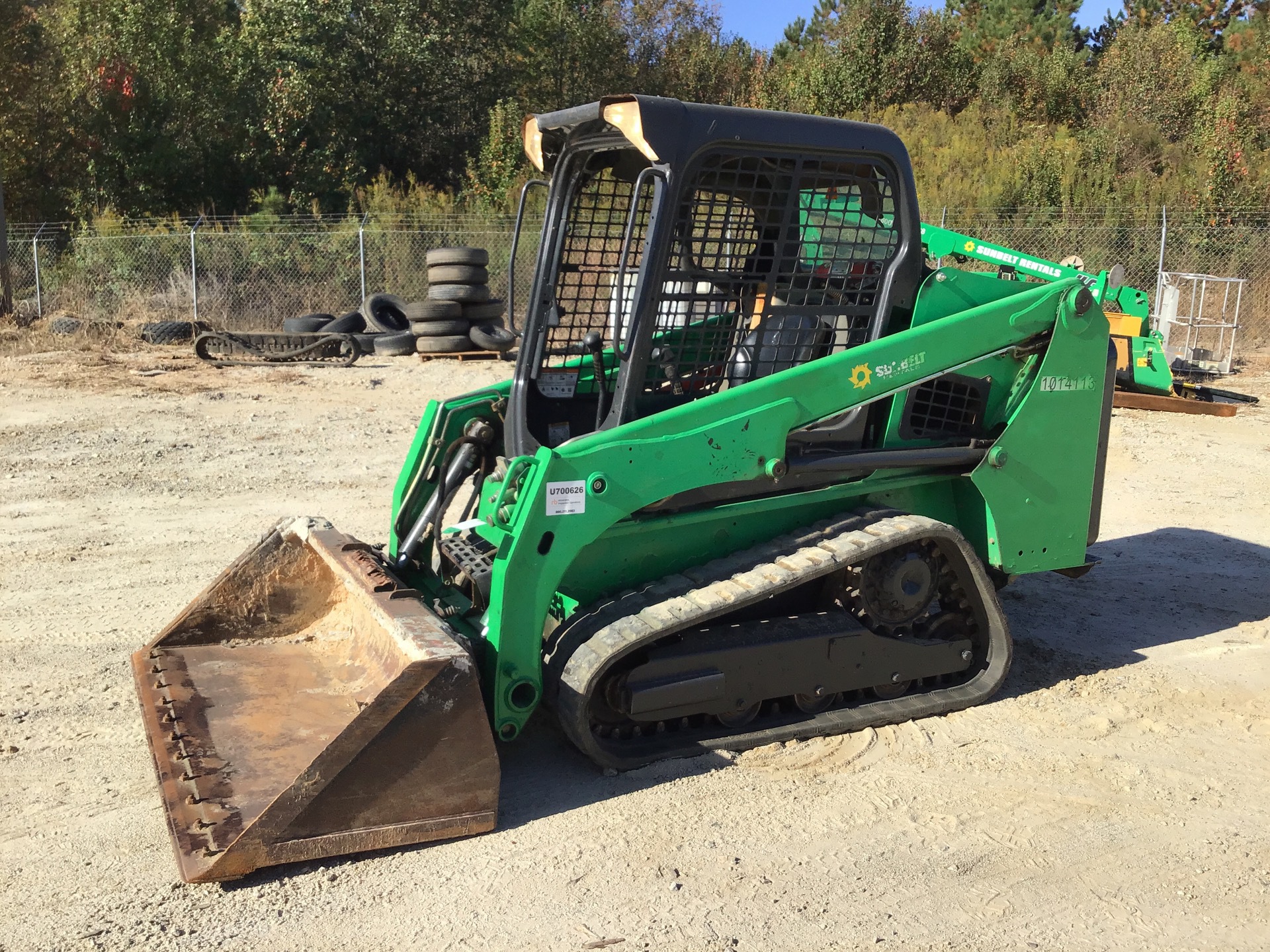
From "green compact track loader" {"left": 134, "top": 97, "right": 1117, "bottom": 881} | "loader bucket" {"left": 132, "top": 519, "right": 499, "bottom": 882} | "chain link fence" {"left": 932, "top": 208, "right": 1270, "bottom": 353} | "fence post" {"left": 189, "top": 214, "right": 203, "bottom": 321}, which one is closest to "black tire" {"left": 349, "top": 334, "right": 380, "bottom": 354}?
"fence post" {"left": 189, "top": 214, "right": 203, "bottom": 321}

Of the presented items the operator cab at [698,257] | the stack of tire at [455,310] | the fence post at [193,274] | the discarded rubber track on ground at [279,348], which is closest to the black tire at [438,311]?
the stack of tire at [455,310]

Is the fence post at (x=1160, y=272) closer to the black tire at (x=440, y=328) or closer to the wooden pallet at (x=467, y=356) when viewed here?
the wooden pallet at (x=467, y=356)

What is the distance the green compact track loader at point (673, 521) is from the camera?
3.72 m

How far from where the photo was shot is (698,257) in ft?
14.8

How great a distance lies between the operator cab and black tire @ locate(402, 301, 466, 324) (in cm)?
1029

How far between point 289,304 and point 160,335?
2.91 meters

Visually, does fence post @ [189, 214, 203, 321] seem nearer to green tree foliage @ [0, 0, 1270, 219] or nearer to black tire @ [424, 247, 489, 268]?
green tree foliage @ [0, 0, 1270, 219]

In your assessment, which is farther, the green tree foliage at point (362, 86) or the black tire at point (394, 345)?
the green tree foliage at point (362, 86)

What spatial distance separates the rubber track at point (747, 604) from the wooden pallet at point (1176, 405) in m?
8.65

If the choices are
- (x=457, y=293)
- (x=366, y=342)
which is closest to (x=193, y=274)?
(x=366, y=342)

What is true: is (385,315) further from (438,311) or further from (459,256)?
(459,256)

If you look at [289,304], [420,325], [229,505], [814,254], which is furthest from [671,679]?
[289,304]

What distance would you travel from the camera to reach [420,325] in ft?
49.5

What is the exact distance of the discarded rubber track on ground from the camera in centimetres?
1473
